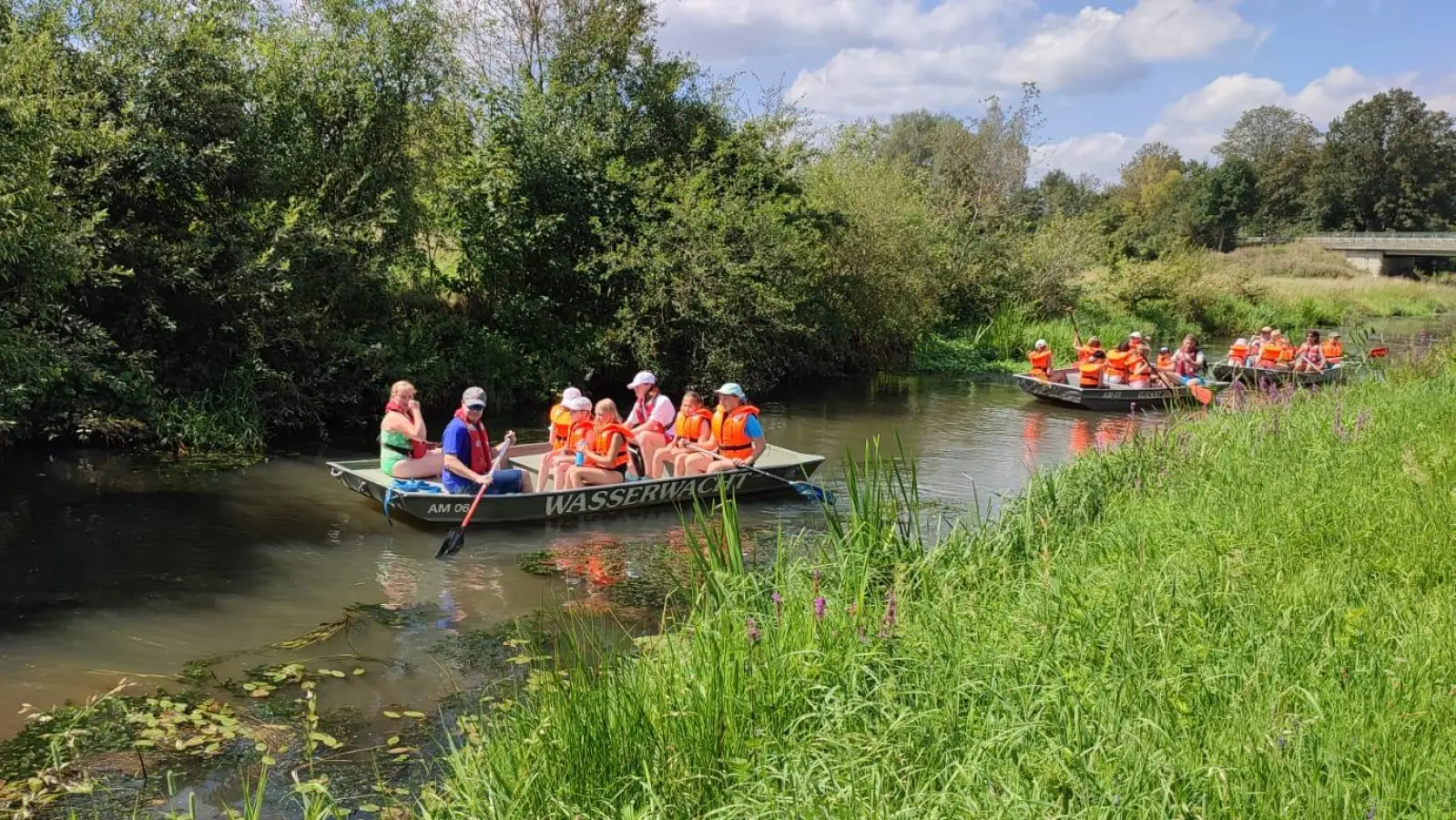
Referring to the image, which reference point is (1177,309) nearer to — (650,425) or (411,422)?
(650,425)

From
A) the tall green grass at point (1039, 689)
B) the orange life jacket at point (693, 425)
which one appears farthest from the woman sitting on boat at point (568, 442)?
the tall green grass at point (1039, 689)

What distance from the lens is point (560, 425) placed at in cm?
1168

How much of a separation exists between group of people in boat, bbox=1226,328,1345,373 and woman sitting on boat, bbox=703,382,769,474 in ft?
47.3

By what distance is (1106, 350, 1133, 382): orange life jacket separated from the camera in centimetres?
2047

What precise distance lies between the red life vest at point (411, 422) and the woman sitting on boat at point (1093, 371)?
519 inches

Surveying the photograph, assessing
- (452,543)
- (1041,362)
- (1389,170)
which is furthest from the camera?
(1389,170)

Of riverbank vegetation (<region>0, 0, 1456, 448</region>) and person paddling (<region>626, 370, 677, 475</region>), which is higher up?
riverbank vegetation (<region>0, 0, 1456, 448</region>)

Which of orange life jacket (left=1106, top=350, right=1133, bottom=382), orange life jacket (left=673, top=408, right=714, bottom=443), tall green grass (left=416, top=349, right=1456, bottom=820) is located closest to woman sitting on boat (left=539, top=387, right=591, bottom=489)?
orange life jacket (left=673, top=408, right=714, bottom=443)

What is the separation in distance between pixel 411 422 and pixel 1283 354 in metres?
19.0

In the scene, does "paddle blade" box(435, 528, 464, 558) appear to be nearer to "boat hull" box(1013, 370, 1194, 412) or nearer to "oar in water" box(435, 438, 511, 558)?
"oar in water" box(435, 438, 511, 558)

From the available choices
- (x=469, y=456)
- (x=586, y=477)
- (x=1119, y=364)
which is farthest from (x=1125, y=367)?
(x=469, y=456)

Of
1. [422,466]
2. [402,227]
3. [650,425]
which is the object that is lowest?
[422,466]

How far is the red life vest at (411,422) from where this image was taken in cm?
1053

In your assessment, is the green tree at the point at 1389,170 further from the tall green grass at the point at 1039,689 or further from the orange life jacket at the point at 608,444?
the tall green grass at the point at 1039,689
